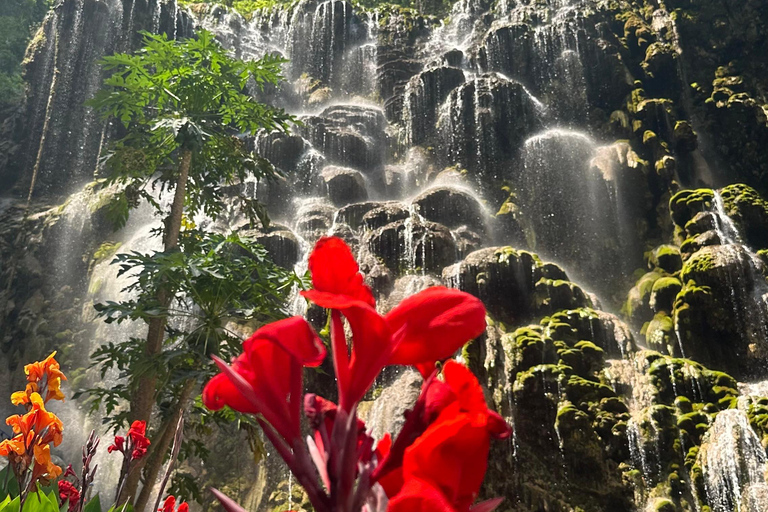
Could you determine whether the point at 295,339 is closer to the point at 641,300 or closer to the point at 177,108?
the point at 177,108

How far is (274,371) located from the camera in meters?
0.50

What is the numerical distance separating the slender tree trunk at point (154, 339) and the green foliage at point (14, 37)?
1807 cm

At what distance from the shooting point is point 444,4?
23.8 meters

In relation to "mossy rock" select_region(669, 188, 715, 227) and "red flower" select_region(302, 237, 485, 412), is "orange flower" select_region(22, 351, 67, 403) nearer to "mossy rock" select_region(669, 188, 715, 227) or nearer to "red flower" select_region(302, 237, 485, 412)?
"red flower" select_region(302, 237, 485, 412)

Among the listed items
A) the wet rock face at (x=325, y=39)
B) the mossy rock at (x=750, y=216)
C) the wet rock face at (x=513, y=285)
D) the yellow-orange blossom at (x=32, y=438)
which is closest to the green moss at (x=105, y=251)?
the wet rock face at (x=513, y=285)

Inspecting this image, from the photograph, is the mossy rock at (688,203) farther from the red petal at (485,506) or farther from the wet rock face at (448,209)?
the red petal at (485,506)

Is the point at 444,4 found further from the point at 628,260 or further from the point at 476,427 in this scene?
the point at 476,427

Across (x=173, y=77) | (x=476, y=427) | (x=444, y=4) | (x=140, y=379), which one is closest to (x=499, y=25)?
(x=444, y=4)

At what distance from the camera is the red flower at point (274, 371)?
492 millimetres

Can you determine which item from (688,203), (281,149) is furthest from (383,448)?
(281,149)

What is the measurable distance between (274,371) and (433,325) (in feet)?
0.52

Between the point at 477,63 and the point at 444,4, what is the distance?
6.58 m

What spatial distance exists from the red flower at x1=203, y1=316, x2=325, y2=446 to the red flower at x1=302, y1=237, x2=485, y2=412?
34 millimetres

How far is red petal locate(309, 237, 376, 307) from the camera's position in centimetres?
52
